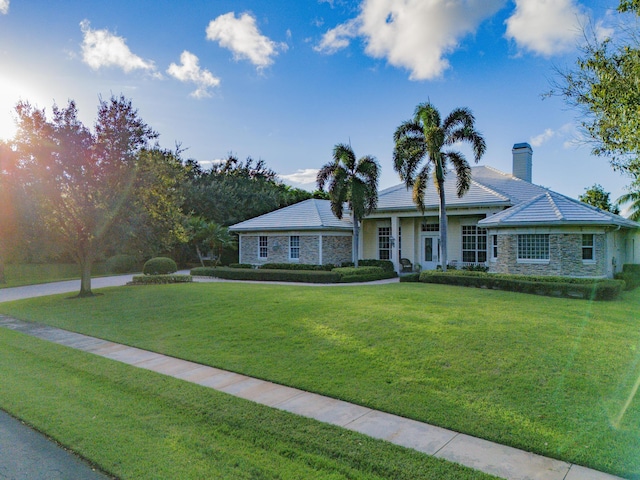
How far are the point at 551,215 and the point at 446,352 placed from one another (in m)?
13.6

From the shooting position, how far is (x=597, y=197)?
4372 centimetres

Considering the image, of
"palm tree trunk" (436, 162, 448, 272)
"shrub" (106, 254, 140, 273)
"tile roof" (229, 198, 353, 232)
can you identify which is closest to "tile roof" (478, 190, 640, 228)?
"palm tree trunk" (436, 162, 448, 272)

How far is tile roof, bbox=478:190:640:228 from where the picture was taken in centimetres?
1698

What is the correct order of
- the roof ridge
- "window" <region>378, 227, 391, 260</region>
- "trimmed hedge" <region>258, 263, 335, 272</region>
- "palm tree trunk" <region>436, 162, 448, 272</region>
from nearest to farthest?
the roof ridge
"palm tree trunk" <region>436, 162, 448, 272</region>
"trimmed hedge" <region>258, 263, 335, 272</region>
"window" <region>378, 227, 391, 260</region>

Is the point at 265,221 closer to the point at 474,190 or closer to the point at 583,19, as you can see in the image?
the point at 474,190

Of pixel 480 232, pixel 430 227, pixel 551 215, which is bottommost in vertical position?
pixel 480 232

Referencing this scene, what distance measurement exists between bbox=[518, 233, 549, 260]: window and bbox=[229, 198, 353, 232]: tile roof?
10.5 metres

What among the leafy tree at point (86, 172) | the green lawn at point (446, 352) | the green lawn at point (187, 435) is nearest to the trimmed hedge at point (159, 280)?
the leafy tree at point (86, 172)

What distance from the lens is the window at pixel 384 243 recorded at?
83.9 ft

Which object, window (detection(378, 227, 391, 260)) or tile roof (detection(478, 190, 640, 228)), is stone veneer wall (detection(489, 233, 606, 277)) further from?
window (detection(378, 227, 391, 260))

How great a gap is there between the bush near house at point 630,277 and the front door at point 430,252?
868 cm

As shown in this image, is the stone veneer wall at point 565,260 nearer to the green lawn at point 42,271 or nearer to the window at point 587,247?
the window at point 587,247

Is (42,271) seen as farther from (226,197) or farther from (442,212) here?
(442,212)

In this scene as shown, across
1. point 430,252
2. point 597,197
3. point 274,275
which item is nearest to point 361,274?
point 274,275
